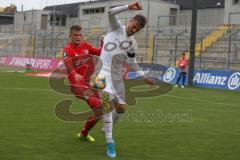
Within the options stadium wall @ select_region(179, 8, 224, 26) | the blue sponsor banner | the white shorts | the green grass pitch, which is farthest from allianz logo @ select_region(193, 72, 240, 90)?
the white shorts

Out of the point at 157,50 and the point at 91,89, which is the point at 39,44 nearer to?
the point at 157,50

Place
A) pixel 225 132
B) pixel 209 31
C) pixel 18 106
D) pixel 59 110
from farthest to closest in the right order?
pixel 209 31, pixel 18 106, pixel 59 110, pixel 225 132

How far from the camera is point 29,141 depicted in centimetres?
824

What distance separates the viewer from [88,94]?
322 inches

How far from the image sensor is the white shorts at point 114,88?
24.6 ft

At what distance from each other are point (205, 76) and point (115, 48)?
2102 cm

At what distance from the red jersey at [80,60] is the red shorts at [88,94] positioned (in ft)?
0.38

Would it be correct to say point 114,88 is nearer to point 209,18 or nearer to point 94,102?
point 94,102

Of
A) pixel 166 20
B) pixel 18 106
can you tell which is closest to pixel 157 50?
pixel 166 20

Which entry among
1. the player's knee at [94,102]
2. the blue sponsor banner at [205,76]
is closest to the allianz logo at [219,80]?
the blue sponsor banner at [205,76]

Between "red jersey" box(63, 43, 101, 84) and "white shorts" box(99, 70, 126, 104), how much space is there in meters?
0.81

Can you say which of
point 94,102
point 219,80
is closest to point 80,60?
point 94,102

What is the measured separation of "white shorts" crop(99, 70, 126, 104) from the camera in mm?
7500

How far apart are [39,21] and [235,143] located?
58.6m
